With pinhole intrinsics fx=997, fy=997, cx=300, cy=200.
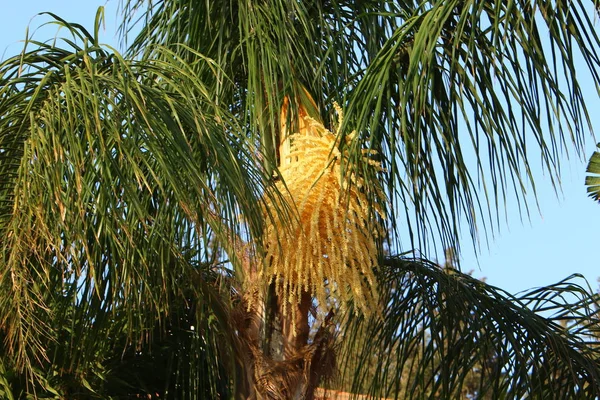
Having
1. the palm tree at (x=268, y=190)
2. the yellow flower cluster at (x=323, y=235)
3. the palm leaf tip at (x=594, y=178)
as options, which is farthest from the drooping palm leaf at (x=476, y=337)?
the palm leaf tip at (x=594, y=178)

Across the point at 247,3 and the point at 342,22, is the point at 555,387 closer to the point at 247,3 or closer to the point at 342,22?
the point at 342,22

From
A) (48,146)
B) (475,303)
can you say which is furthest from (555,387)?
(48,146)

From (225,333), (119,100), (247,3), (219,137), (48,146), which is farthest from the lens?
(247,3)

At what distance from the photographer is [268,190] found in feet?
14.5

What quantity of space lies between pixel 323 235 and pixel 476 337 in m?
1.88

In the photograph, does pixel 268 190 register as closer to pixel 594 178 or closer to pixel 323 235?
pixel 323 235

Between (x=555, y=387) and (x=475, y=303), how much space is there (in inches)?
28.3

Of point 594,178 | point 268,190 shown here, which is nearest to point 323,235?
point 268,190

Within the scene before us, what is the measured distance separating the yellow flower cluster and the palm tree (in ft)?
0.04

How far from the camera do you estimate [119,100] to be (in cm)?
475

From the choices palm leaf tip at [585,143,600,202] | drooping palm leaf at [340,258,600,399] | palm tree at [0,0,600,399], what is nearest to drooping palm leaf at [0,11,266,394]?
palm tree at [0,0,600,399]

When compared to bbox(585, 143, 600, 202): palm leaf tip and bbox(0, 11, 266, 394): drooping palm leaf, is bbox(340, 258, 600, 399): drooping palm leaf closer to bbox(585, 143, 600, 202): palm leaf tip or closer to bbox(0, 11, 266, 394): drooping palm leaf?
bbox(0, 11, 266, 394): drooping palm leaf

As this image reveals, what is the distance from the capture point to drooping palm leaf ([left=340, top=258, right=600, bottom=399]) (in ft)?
19.9

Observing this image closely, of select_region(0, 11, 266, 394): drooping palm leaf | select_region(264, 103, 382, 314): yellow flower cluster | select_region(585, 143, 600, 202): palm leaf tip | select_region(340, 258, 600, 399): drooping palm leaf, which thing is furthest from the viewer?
select_region(585, 143, 600, 202): palm leaf tip
